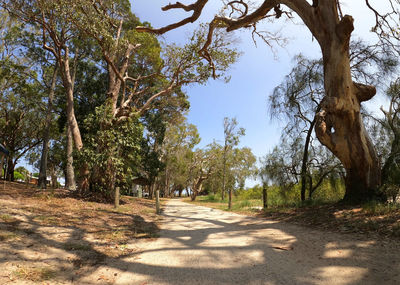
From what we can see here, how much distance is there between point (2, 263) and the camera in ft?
8.85

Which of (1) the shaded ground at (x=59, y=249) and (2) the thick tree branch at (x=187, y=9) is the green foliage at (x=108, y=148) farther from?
(2) the thick tree branch at (x=187, y=9)

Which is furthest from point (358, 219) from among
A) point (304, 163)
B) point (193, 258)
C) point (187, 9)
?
point (187, 9)

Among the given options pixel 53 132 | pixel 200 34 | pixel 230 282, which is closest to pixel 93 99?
pixel 53 132

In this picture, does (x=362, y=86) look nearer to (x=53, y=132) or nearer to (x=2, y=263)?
(x=2, y=263)

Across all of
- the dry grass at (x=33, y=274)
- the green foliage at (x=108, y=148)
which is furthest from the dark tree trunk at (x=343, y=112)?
the green foliage at (x=108, y=148)

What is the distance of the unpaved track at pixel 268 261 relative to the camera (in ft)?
8.98

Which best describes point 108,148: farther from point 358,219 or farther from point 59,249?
point 358,219

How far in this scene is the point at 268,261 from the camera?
331 cm

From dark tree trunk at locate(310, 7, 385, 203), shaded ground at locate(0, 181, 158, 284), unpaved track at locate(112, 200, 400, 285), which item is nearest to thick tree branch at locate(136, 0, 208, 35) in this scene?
dark tree trunk at locate(310, 7, 385, 203)

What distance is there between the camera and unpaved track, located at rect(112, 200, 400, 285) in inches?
108

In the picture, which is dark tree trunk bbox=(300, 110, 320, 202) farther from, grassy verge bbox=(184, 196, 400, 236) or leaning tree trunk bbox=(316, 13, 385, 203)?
leaning tree trunk bbox=(316, 13, 385, 203)

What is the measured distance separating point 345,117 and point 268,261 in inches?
176

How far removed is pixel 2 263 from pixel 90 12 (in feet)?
33.1

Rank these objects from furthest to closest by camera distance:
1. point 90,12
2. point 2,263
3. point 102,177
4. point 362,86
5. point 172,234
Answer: point 102,177, point 90,12, point 362,86, point 172,234, point 2,263
